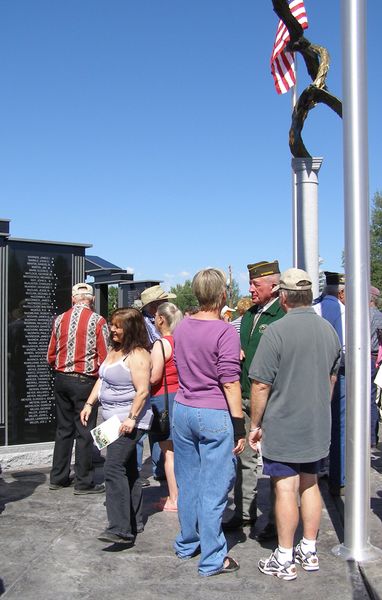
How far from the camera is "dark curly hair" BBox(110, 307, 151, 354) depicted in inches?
Result: 184

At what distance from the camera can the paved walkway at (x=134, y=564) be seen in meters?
3.70

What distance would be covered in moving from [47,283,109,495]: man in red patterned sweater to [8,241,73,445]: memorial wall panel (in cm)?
87

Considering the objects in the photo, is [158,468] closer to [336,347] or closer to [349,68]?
[336,347]

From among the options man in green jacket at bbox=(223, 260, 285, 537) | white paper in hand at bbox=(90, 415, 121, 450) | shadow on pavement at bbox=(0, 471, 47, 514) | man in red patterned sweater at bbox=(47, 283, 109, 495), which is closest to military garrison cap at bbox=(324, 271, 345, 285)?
man in green jacket at bbox=(223, 260, 285, 537)

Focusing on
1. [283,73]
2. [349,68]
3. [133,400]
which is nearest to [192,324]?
[133,400]

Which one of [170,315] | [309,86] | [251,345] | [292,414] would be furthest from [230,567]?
[309,86]

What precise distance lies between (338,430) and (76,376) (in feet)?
8.04

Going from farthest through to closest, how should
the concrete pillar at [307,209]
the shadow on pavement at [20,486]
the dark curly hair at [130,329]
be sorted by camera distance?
the concrete pillar at [307,209] → the shadow on pavement at [20,486] → the dark curly hair at [130,329]

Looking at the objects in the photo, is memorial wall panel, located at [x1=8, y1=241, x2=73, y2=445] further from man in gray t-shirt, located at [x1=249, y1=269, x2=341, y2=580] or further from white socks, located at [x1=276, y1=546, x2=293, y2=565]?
white socks, located at [x1=276, y1=546, x2=293, y2=565]

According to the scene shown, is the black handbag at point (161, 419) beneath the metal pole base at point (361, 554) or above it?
above

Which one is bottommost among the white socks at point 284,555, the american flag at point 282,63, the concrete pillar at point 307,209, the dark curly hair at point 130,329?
the white socks at point 284,555

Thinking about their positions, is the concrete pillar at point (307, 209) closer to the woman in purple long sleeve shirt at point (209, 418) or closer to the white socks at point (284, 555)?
the woman in purple long sleeve shirt at point (209, 418)

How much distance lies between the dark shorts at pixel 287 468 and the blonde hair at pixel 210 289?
3.40 feet

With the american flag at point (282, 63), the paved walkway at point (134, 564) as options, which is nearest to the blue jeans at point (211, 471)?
the paved walkway at point (134, 564)
